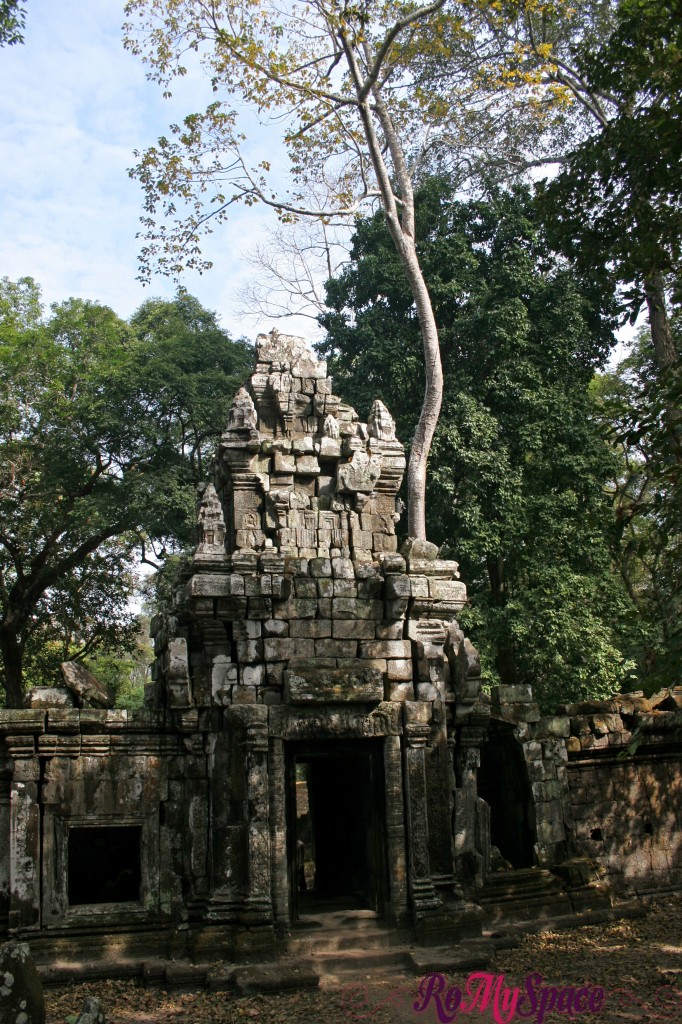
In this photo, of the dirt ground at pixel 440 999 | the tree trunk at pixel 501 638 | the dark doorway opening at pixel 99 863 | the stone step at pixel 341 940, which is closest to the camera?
the dirt ground at pixel 440 999

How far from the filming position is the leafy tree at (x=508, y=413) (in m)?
17.0

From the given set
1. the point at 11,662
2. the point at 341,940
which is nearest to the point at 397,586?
the point at 341,940

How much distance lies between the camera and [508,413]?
18.6m

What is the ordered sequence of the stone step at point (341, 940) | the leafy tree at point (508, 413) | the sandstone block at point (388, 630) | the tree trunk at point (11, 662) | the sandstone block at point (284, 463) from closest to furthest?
the stone step at point (341, 940) < the sandstone block at point (388, 630) < the sandstone block at point (284, 463) < the leafy tree at point (508, 413) < the tree trunk at point (11, 662)

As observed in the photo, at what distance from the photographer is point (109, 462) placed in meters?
20.1

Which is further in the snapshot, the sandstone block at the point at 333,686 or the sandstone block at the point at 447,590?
the sandstone block at the point at 447,590

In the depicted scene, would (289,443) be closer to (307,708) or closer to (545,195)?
(307,708)

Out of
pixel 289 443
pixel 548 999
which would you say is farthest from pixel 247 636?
pixel 548 999

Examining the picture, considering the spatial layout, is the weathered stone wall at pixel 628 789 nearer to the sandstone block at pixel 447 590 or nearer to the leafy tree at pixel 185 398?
the sandstone block at pixel 447 590

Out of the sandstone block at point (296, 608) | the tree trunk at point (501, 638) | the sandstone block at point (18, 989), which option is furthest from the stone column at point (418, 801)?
the tree trunk at point (501, 638)

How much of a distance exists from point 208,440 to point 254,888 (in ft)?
42.2

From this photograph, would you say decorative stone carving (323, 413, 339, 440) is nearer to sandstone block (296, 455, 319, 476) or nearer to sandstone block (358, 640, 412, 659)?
sandstone block (296, 455, 319, 476)

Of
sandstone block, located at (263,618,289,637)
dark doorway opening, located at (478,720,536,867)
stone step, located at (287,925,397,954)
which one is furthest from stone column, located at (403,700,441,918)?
dark doorway opening, located at (478,720,536,867)

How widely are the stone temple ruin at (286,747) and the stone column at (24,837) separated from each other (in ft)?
0.06
